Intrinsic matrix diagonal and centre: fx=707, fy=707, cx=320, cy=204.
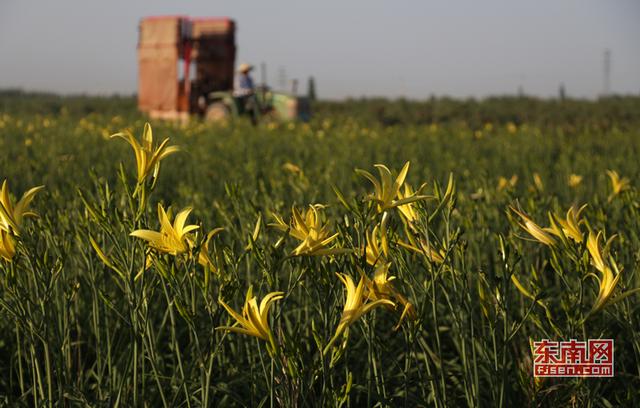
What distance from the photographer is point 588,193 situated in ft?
15.3

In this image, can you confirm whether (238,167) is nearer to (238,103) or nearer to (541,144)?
(541,144)

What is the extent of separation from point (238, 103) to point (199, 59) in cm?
272

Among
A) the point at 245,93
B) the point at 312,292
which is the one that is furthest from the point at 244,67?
the point at 312,292

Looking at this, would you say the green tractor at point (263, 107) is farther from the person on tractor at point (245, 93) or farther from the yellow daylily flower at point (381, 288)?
the yellow daylily flower at point (381, 288)

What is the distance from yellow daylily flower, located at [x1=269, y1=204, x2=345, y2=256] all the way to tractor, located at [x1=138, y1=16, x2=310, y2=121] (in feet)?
44.6

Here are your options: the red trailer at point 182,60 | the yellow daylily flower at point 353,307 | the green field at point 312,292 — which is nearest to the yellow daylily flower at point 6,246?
the green field at point 312,292

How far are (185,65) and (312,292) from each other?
14368 mm

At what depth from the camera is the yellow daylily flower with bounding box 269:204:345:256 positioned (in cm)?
121

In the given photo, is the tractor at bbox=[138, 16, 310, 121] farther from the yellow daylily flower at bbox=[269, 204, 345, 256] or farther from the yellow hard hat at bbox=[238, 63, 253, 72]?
the yellow daylily flower at bbox=[269, 204, 345, 256]

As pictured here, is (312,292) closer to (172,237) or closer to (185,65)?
(172,237)

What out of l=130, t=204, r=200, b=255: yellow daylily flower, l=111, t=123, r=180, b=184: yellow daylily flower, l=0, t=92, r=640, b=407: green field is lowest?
l=0, t=92, r=640, b=407: green field

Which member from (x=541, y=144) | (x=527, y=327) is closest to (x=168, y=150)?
(x=527, y=327)

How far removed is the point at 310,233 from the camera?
127 cm

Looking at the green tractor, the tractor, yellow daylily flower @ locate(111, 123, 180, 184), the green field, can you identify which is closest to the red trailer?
the tractor
